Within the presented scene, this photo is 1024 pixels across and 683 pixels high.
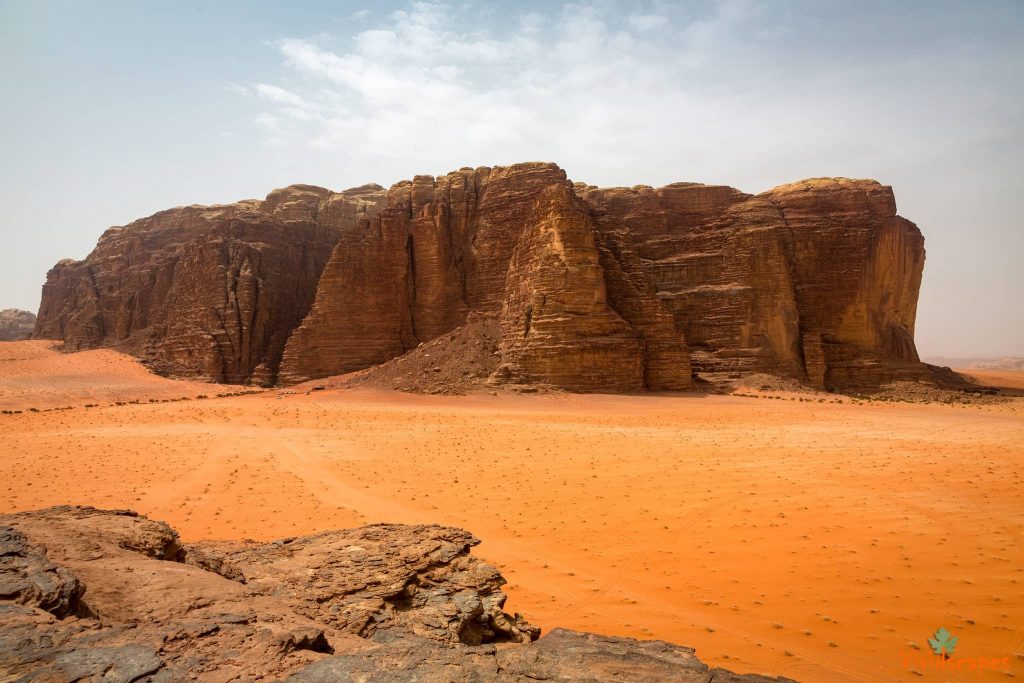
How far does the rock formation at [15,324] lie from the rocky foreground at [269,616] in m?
93.3

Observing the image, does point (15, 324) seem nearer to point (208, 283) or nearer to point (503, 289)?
point (208, 283)

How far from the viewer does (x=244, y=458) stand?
12023mm

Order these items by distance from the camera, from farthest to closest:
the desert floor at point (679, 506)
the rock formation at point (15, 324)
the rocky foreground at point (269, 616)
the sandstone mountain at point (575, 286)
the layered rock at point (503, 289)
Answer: the rock formation at point (15, 324) → the sandstone mountain at point (575, 286) → the layered rock at point (503, 289) → the desert floor at point (679, 506) → the rocky foreground at point (269, 616)

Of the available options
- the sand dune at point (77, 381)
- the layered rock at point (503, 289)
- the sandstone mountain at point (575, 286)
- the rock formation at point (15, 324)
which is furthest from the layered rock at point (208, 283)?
the rock formation at point (15, 324)

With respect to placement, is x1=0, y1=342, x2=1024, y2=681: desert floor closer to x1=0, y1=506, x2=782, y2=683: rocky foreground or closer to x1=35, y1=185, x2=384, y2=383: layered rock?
x1=0, y1=506, x2=782, y2=683: rocky foreground

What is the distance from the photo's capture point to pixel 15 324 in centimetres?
7644

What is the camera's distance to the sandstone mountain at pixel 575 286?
29.2 meters

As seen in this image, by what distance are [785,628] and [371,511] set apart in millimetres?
5557

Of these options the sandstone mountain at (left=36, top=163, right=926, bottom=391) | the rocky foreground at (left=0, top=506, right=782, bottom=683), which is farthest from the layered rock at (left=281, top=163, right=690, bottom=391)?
the rocky foreground at (left=0, top=506, right=782, bottom=683)

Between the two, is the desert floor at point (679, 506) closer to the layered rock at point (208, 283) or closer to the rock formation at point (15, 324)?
the layered rock at point (208, 283)

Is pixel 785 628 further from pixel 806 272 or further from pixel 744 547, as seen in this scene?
pixel 806 272

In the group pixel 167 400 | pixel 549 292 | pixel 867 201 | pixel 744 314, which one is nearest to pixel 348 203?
pixel 167 400

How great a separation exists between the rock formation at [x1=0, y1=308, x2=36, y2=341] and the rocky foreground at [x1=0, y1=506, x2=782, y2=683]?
9332cm

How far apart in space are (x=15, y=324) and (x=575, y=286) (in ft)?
291
